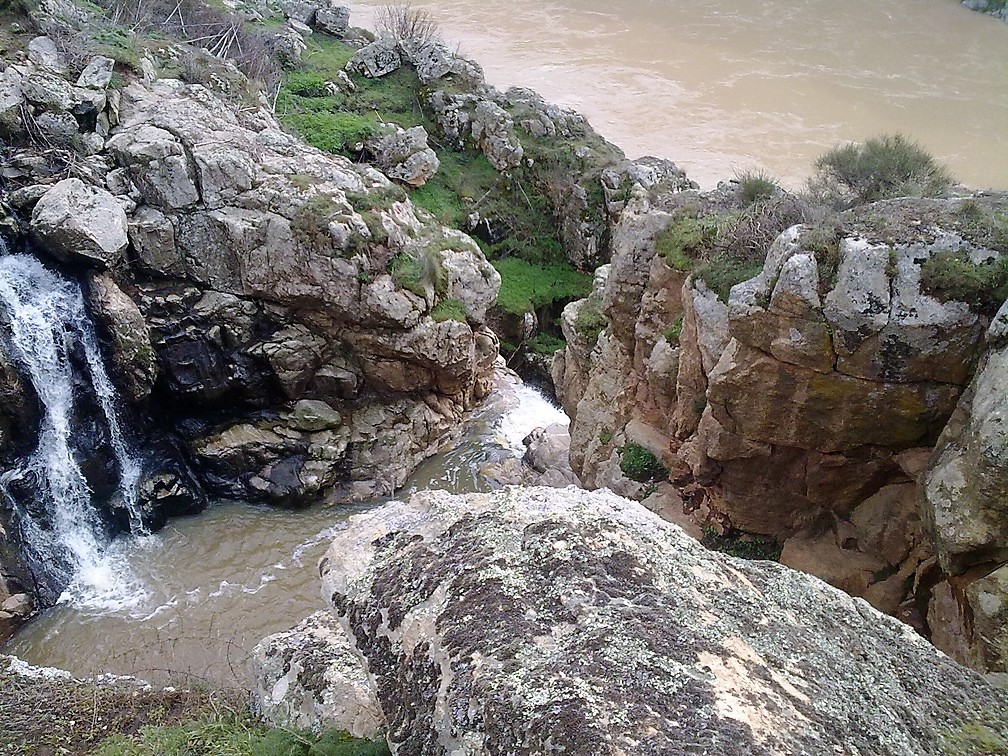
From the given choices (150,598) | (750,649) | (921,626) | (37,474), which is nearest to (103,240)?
(37,474)

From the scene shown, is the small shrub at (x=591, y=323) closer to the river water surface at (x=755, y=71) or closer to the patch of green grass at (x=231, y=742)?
the patch of green grass at (x=231, y=742)

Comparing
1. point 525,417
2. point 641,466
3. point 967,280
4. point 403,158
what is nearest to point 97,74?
point 403,158

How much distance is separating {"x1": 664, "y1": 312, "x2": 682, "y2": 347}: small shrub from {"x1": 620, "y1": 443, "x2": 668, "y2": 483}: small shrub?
1.70 m

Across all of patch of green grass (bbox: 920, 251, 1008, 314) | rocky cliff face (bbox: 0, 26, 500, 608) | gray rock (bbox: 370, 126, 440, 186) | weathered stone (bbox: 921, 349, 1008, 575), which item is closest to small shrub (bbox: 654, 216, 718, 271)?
patch of green grass (bbox: 920, 251, 1008, 314)

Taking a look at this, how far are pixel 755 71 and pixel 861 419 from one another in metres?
33.3

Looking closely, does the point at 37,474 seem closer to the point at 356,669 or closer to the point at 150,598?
the point at 150,598

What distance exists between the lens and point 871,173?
11.2 m

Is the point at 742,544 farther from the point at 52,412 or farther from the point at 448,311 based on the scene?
the point at 52,412

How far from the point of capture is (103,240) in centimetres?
1281

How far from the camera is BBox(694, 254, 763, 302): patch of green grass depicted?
9125 mm

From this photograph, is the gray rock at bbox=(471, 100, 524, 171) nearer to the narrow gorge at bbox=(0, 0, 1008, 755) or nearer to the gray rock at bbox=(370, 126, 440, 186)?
the narrow gorge at bbox=(0, 0, 1008, 755)

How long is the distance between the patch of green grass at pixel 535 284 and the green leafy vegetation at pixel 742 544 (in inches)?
470

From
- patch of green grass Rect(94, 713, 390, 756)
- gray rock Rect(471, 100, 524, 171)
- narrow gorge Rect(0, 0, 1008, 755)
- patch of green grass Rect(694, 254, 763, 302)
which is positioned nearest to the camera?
narrow gorge Rect(0, 0, 1008, 755)

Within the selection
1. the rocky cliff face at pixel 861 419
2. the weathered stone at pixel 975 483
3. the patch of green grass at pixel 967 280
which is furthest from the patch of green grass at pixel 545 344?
the weathered stone at pixel 975 483
